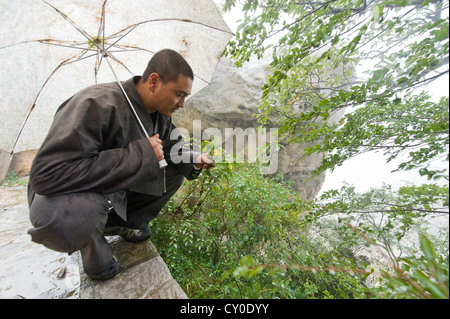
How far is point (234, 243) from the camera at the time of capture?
2.50 metres

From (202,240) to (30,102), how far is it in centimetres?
204

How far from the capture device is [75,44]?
159cm

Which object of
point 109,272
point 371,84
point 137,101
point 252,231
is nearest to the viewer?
point 371,84

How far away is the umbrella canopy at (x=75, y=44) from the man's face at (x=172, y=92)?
2.41ft

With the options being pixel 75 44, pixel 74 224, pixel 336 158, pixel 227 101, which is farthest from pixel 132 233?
pixel 227 101

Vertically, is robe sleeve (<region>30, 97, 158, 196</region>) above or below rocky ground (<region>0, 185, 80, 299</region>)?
above

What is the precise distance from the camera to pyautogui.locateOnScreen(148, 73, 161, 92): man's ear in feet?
4.89

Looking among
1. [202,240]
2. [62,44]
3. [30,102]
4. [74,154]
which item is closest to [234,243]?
[202,240]

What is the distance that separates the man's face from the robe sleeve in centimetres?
37

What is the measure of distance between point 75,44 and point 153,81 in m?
0.80

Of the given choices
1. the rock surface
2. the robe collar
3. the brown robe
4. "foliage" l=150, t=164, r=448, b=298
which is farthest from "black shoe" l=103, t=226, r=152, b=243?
the robe collar

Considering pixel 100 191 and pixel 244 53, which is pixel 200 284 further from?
pixel 244 53

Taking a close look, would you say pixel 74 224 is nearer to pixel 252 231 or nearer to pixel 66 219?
pixel 66 219

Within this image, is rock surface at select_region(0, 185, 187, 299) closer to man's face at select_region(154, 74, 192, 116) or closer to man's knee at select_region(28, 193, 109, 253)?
man's knee at select_region(28, 193, 109, 253)
